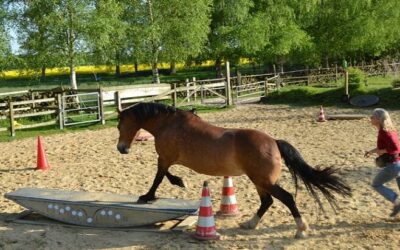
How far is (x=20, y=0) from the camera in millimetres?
24953

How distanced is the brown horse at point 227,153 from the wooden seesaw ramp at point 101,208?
27 centimetres

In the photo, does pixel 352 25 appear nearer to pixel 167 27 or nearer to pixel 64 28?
pixel 167 27

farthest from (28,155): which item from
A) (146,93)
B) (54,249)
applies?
(146,93)

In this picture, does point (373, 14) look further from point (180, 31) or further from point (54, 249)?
point (54, 249)

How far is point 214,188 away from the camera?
8164 mm

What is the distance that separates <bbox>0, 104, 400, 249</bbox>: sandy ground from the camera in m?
5.60

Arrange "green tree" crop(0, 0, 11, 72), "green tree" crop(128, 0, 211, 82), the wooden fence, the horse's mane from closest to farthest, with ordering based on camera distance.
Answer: the horse's mane < the wooden fence < "green tree" crop(0, 0, 11, 72) < "green tree" crop(128, 0, 211, 82)

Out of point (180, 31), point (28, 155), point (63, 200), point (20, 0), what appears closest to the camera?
point (63, 200)

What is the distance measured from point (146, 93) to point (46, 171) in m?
12.4

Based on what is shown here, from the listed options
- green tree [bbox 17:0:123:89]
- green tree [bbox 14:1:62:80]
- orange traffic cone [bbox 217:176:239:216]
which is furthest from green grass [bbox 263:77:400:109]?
orange traffic cone [bbox 217:176:239:216]

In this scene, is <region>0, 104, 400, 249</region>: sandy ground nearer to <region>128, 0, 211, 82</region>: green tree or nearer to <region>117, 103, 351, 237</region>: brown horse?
<region>117, 103, 351, 237</region>: brown horse

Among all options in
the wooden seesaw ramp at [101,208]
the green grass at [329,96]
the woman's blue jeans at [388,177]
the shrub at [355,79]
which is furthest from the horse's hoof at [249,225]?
the shrub at [355,79]

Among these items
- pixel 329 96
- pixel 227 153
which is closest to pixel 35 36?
pixel 329 96

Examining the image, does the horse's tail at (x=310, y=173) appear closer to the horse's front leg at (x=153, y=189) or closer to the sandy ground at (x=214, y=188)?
the sandy ground at (x=214, y=188)
